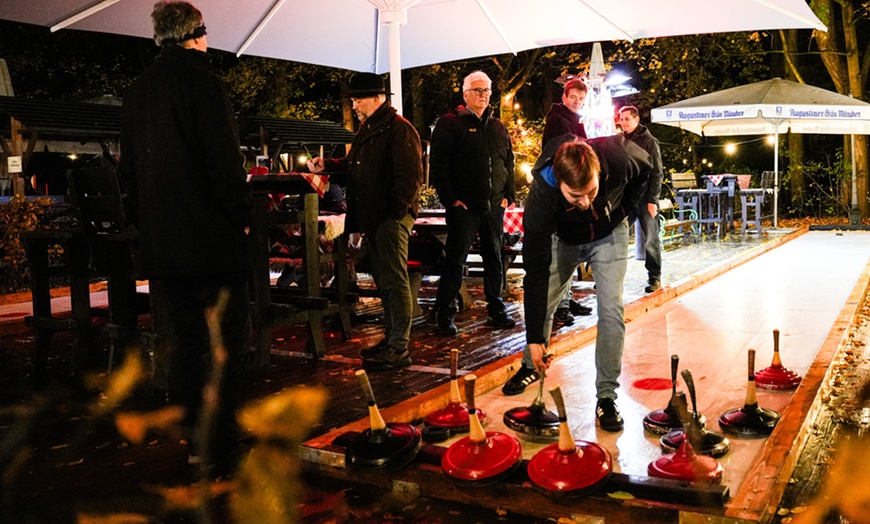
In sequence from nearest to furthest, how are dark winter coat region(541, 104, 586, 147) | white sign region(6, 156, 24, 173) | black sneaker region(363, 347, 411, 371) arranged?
black sneaker region(363, 347, 411, 371)
dark winter coat region(541, 104, 586, 147)
white sign region(6, 156, 24, 173)

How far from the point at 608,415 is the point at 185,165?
7.40ft

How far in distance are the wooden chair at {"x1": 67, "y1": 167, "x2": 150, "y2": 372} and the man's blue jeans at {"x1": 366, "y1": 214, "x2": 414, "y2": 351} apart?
1532mm

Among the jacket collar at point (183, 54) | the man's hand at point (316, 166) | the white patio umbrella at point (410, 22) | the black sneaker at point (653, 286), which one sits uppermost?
the white patio umbrella at point (410, 22)

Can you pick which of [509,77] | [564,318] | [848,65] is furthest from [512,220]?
[848,65]

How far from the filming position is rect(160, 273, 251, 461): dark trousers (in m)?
3.25

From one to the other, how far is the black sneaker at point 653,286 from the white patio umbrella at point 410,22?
246 centimetres

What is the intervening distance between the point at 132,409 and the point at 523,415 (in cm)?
215

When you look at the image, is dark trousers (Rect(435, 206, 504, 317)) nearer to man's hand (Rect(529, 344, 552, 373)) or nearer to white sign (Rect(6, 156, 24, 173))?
man's hand (Rect(529, 344, 552, 373))

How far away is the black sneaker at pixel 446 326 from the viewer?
5.90m

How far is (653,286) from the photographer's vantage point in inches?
299

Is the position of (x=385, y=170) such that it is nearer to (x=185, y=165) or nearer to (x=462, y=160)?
(x=462, y=160)

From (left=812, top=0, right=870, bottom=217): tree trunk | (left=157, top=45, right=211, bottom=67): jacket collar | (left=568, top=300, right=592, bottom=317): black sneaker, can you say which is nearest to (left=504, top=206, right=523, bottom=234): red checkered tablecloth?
(left=568, top=300, right=592, bottom=317): black sneaker

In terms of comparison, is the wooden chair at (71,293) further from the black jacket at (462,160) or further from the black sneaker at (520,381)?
the black sneaker at (520,381)

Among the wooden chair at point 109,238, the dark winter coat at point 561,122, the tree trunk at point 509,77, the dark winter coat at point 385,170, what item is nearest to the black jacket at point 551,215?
the dark winter coat at point 385,170
